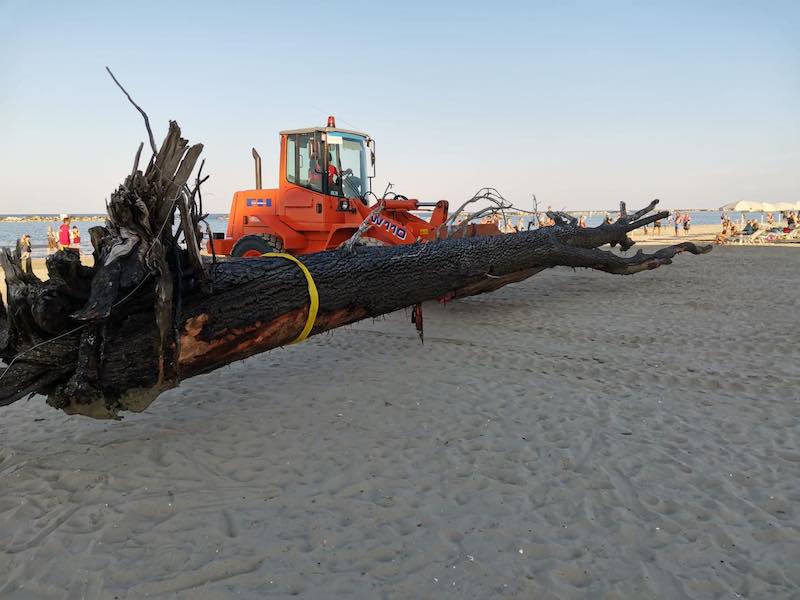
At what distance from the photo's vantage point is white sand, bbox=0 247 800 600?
2.25m

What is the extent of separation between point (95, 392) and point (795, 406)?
5.06 m

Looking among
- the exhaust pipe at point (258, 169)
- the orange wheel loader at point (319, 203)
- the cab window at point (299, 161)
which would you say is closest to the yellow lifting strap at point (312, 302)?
the orange wheel loader at point (319, 203)

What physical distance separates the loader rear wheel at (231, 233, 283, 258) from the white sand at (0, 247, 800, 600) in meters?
4.12

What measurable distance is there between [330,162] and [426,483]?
7.30 meters

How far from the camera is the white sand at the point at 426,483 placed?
7.37 feet

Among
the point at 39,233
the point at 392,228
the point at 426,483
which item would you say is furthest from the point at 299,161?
the point at 39,233

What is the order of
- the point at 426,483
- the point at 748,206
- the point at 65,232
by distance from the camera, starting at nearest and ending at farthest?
the point at 426,483, the point at 65,232, the point at 748,206

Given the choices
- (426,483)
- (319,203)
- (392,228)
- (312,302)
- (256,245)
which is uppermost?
(319,203)

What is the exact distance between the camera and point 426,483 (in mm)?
2986

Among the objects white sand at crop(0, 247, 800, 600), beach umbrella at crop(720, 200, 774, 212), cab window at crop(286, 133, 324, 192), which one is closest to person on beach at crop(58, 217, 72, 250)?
cab window at crop(286, 133, 324, 192)

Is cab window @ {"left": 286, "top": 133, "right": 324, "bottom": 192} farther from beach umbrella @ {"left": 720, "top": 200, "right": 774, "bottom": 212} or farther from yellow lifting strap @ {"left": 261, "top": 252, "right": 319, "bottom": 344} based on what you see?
beach umbrella @ {"left": 720, "top": 200, "right": 774, "bottom": 212}

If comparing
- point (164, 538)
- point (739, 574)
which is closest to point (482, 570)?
point (739, 574)

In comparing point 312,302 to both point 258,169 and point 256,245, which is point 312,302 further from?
point 258,169

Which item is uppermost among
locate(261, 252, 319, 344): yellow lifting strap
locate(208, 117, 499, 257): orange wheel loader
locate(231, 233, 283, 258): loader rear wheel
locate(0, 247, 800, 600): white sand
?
locate(208, 117, 499, 257): orange wheel loader
